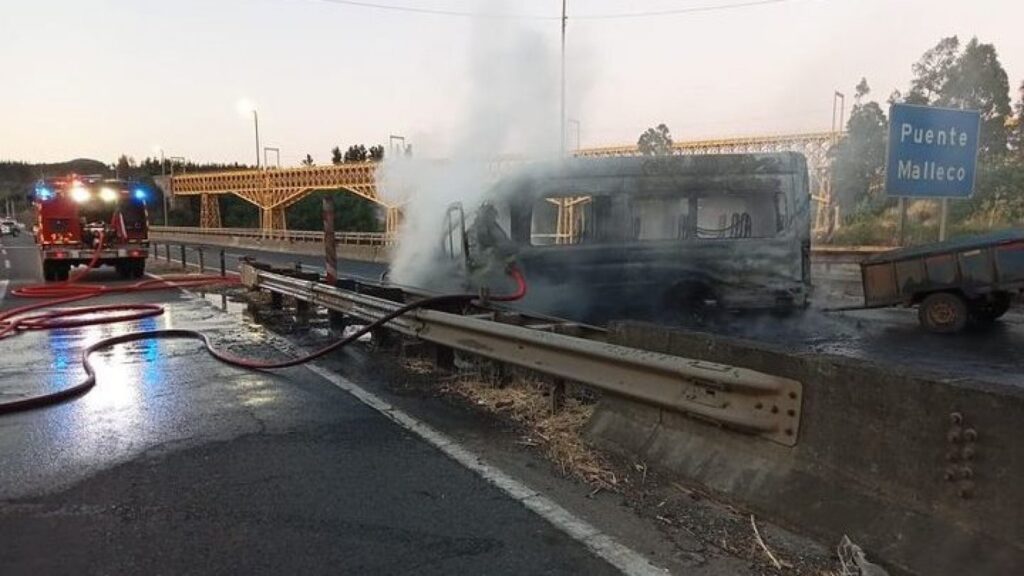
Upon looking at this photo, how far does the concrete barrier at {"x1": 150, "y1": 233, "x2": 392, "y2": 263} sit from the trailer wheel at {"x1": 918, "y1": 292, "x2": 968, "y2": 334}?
11.1 metres

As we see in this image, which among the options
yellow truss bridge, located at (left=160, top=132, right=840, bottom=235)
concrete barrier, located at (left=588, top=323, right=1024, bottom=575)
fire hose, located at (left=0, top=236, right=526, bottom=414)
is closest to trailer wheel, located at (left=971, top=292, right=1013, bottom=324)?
fire hose, located at (left=0, top=236, right=526, bottom=414)

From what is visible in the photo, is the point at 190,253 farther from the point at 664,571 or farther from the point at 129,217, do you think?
the point at 664,571

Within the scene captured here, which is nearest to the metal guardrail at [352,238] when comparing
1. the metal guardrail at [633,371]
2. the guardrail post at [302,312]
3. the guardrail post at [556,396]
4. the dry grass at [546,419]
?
the guardrail post at [302,312]

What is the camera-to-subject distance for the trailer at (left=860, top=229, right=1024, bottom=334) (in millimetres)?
10352

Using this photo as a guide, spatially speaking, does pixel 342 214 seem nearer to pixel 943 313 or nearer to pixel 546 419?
pixel 943 313

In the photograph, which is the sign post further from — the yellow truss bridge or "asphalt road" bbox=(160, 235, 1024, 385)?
the yellow truss bridge

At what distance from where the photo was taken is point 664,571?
3172mm

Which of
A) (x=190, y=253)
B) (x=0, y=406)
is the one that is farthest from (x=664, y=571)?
(x=190, y=253)

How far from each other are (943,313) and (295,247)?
102ft

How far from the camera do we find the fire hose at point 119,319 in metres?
6.64

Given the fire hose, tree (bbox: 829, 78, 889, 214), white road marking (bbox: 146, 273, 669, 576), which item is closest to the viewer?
white road marking (bbox: 146, 273, 669, 576)

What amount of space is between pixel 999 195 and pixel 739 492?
31.9 meters

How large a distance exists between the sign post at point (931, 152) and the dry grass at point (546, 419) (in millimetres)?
9056

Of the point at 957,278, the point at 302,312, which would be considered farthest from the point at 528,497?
the point at 957,278
